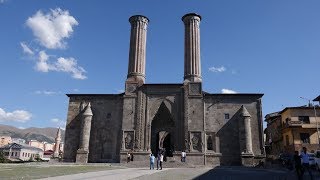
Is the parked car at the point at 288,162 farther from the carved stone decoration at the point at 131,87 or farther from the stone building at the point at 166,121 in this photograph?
the carved stone decoration at the point at 131,87

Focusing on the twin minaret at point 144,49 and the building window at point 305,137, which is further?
the building window at point 305,137

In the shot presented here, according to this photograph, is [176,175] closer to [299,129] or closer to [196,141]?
[196,141]

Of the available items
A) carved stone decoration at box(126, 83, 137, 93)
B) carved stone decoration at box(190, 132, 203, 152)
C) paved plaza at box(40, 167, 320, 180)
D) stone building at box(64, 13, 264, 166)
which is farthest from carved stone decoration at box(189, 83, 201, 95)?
paved plaza at box(40, 167, 320, 180)

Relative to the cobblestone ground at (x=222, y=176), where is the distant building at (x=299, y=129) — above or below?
above

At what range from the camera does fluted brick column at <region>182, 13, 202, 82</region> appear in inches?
1296

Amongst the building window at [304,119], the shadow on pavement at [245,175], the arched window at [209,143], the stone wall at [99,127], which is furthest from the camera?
the building window at [304,119]

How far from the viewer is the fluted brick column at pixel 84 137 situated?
3030cm

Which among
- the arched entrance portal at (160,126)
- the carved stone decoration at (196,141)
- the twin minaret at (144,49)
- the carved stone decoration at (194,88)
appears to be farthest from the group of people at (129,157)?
the carved stone decoration at (194,88)

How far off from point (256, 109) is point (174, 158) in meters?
9.55

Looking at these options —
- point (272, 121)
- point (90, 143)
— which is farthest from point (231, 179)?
point (272, 121)

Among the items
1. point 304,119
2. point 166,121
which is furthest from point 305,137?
point 166,121

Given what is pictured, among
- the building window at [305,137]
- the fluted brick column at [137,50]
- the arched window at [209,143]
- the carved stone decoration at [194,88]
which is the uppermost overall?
the fluted brick column at [137,50]

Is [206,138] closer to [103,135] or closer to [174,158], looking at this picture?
[174,158]

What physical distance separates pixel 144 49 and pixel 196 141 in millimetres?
11298
